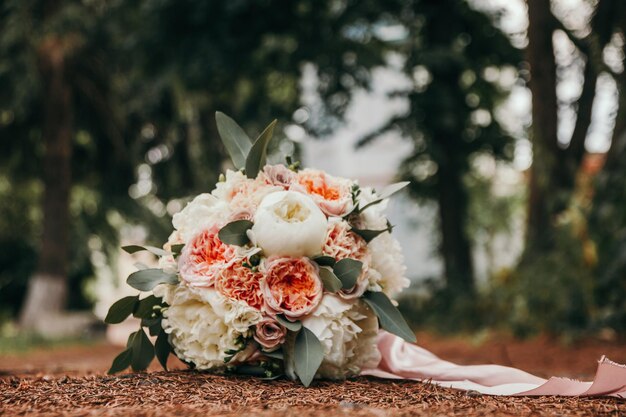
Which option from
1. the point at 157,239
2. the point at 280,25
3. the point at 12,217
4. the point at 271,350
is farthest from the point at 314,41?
the point at 271,350

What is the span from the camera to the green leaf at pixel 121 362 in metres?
2.45

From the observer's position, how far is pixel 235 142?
8.39 ft

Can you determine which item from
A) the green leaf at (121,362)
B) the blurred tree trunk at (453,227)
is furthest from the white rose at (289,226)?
the blurred tree trunk at (453,227)

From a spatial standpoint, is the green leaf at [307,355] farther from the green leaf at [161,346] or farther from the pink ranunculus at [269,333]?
the green leaf at [161,346]

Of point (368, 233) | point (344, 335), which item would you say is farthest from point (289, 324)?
point (368, 233)

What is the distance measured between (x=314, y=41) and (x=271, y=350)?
8321mm

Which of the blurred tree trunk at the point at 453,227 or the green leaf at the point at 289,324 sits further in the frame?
the blurred tree trunk at the point at 453,227

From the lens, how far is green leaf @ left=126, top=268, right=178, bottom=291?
2.30m

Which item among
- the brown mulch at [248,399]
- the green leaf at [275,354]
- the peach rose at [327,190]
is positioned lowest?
the brown mulch at [248,399]

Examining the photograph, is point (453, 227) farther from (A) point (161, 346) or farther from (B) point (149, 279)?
(B) point (149, 279)

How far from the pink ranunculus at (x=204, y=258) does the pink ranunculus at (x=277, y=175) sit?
0.25 m

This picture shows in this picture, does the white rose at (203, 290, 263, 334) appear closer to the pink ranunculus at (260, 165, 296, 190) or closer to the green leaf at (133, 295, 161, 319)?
the green leaf at (133, 295, 161, 319)

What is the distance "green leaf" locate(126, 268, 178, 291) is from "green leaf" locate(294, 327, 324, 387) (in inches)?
18.2

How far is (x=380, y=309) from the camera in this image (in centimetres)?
233
